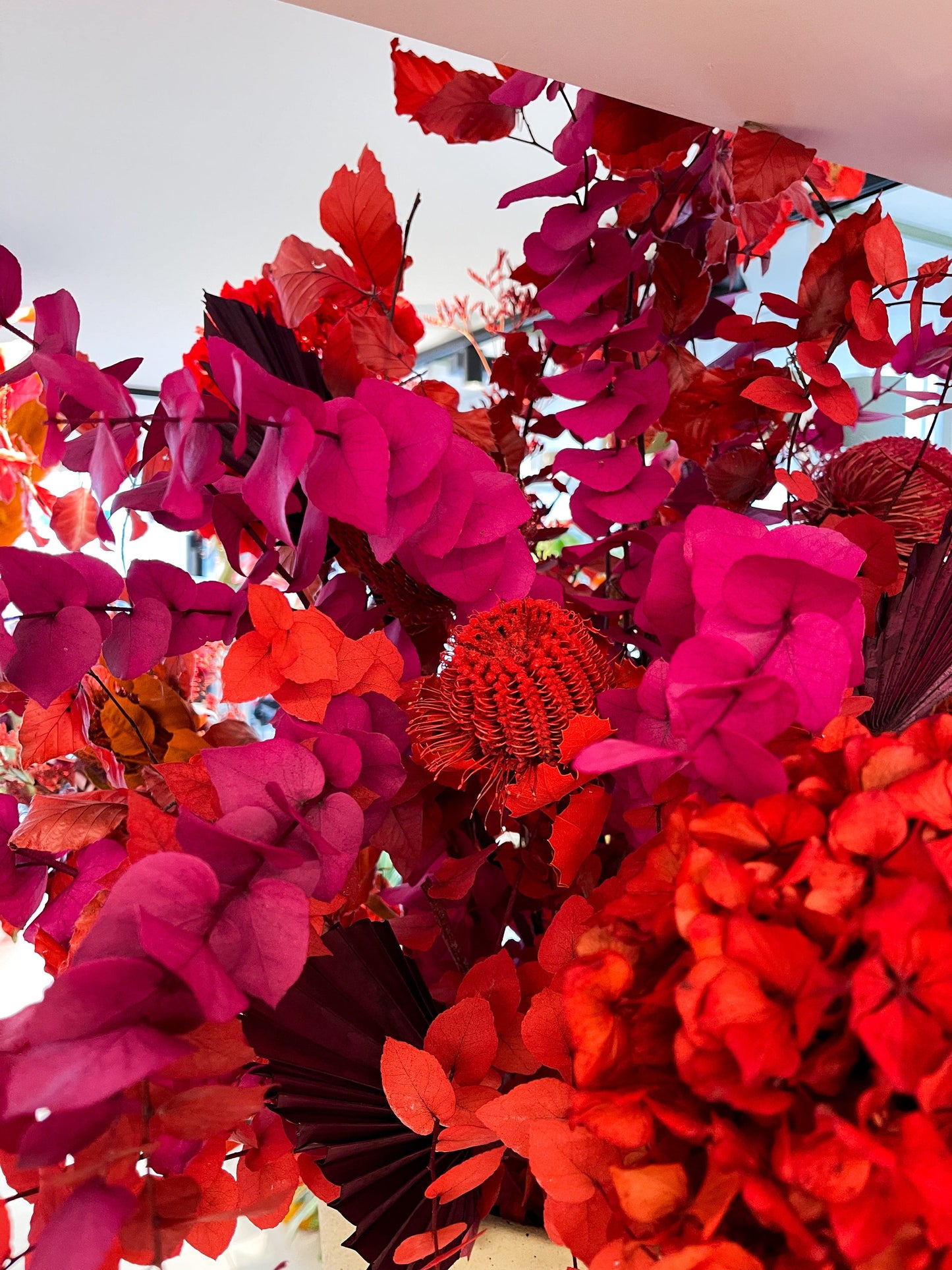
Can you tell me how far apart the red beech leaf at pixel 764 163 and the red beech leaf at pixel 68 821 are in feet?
0.76

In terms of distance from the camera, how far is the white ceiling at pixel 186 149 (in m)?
0.54

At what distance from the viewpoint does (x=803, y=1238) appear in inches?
4.3

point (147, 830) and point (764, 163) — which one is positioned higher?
point (764, 163)

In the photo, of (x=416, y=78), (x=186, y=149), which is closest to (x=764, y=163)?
(x=416, y=78)

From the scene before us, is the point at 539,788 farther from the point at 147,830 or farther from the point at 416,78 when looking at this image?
the point at 416,78

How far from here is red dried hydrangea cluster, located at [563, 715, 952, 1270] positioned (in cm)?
11

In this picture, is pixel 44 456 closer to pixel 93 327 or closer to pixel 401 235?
pixel 401 235

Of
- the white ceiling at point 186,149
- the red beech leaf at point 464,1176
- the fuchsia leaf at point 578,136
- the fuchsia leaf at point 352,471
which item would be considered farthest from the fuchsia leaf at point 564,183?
the white ceiling at point 186,149

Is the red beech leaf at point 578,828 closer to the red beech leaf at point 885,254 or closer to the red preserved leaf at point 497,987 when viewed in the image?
the red preserved leaf at point 497,987

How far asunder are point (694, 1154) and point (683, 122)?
0.89ft

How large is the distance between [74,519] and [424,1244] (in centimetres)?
28

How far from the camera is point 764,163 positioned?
0.24 metres

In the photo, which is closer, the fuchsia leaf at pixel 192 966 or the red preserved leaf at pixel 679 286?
the fuchsia leaf at pixel 192 966

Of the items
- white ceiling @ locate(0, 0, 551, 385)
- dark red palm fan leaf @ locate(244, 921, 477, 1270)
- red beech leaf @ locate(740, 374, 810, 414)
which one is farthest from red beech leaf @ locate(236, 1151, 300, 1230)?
white ceiling @ locate(0, 0, 551, 385)
